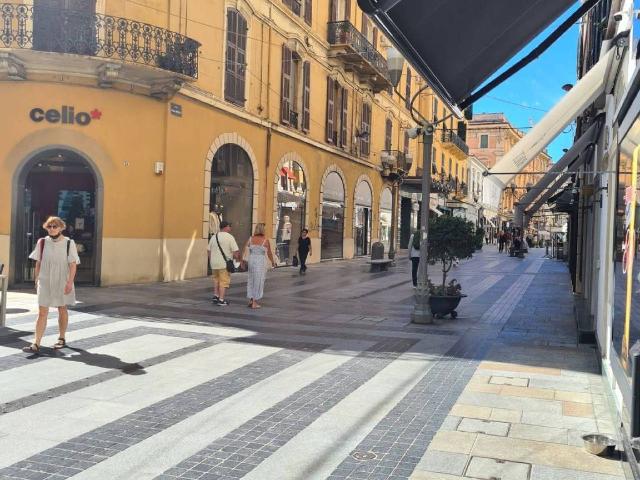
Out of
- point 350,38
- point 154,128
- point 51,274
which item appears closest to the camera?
point 51,274

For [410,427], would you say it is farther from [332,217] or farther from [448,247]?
[332,217]

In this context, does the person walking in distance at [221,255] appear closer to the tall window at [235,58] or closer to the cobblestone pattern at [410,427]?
the cobblestone pattern at [410,427]

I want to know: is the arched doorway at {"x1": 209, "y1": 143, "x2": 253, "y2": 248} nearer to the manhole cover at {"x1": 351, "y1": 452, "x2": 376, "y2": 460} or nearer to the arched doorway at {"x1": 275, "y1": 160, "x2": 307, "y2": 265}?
the arched doorway at {"x1": 275, "y1": 160, "x2": 307, "y2": 265}

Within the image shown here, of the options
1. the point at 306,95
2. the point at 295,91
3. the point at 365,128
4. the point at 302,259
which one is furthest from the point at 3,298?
the point at 365,128

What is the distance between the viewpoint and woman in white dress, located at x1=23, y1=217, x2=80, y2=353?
6.94m

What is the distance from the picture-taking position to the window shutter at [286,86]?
20719 mm

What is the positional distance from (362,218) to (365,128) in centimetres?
436

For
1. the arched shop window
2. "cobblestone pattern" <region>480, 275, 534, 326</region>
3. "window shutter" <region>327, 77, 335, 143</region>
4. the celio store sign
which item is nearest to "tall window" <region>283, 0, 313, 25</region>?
"window shutter" <region>327, 77, 335, 143</region>

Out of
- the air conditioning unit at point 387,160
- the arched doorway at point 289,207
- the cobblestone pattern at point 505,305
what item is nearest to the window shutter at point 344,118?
the arched doorway at point 289,207

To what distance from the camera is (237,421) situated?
4.80 m

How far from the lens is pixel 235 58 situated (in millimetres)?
17844

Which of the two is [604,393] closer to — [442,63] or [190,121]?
[442,63]

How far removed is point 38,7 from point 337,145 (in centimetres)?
1483

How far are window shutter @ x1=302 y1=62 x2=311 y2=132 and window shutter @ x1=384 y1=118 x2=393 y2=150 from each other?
411 inches
